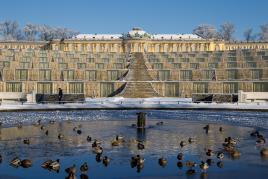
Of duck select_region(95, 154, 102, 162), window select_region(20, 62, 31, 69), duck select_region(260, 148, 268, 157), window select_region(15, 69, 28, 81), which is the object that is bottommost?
duck select_region(95, 154, 102, 162)

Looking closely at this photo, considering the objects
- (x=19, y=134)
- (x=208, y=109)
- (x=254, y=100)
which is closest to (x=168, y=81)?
(x=254, y=100)

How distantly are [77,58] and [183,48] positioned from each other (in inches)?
3978

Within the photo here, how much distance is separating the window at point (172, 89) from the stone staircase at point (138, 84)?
2.07m

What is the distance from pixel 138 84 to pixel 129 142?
42.2 metres

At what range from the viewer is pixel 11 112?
4878 cm

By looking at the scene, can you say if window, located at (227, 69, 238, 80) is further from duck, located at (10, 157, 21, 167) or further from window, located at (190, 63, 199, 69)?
duck, located at (10, 157, 21, 167)

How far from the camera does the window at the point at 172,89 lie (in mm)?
69062

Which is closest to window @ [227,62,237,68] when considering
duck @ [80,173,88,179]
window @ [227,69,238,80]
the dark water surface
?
window @ [227,69,238,80]

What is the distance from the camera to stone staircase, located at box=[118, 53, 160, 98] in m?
67.7

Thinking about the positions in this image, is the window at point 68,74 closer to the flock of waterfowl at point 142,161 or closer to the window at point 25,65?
the window at point 25,65

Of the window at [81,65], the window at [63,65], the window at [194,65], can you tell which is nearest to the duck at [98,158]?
the window at [63,65]

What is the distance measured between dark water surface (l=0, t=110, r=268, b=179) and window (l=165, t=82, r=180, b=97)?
2206cm

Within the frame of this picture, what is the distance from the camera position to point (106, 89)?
2739 inches

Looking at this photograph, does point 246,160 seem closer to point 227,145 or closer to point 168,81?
point 227,145
